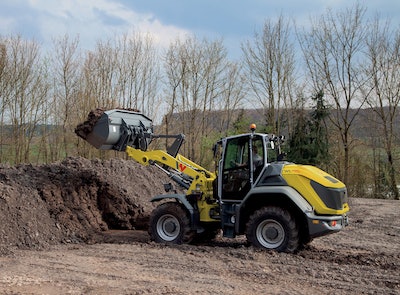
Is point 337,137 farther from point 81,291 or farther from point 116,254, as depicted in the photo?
point 81,291

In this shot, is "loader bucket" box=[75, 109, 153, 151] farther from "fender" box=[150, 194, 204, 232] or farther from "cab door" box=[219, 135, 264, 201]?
"cab door" box=[219, 135, 264, 201]

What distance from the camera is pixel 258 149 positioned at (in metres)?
7.65

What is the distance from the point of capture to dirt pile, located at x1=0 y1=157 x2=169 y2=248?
322 inches

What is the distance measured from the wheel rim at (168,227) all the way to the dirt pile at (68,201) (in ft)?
5.23

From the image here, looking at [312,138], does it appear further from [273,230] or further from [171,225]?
[273,230]

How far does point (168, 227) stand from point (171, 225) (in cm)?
7

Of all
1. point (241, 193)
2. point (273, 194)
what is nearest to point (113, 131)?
point (241, 193)

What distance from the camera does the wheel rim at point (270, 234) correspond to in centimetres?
726

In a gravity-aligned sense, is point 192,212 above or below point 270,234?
above

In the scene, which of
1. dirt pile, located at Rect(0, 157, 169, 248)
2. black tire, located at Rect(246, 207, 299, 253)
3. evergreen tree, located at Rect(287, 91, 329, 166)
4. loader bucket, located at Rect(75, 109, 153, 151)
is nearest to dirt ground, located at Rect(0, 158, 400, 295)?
dirt pile, located at Rect(0, 157, 169, 248)

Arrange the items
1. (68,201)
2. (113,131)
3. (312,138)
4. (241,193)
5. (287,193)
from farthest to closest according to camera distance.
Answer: (312,138) → (68,201) → (113,131) → (241,193) → (287,193)

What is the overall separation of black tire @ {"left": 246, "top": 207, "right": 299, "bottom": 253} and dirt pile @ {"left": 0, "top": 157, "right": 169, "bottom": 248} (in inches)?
137

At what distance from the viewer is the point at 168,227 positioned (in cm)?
822

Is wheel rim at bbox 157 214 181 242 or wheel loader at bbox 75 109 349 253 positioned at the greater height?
wheel loader at bbox 75 109 349 253
